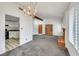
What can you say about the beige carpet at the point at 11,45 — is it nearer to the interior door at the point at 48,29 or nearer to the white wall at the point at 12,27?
the white wall at the point at 12,27

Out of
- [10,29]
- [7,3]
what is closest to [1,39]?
[7,3]

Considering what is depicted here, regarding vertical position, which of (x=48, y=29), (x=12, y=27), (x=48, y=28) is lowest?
(x=48, y=29)

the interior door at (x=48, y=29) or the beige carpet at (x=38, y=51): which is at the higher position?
the interior door at (x=48, y=29)

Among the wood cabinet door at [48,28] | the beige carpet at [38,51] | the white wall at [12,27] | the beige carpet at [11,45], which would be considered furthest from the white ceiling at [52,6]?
the wood cabinet door at [48,28]

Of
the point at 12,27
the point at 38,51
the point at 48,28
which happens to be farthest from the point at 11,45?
the point at 48,28

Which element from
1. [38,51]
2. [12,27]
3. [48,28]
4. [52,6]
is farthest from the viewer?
[48,28]

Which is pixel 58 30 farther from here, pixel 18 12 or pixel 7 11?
pixel 7 11

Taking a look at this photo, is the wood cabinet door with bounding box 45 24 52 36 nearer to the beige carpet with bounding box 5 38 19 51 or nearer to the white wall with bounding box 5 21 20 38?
the white wall with bounding box 5 21 20 38

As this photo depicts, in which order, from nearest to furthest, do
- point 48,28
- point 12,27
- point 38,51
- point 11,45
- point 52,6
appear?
point 38,51, point 52,6, point 11,45, point 12,27, point 48,28

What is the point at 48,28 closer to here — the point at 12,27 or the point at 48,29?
the point at 48,29

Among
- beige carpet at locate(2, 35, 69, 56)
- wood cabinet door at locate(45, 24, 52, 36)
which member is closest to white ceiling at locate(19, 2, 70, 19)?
beige carpet at locate(2, 35, 69, 56)

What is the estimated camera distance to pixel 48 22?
1523 cm

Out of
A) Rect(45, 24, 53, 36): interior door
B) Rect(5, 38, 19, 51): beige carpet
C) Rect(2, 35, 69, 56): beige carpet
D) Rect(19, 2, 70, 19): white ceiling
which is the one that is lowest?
Rect(2, 35, 69, 56): beige carpet

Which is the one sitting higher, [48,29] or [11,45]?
[48,29]
